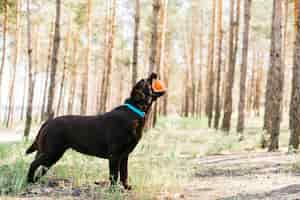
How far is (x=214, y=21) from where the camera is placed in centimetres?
2370

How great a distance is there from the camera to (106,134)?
17.6ft

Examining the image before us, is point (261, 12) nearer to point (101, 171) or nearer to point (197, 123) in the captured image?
point (197, 123)

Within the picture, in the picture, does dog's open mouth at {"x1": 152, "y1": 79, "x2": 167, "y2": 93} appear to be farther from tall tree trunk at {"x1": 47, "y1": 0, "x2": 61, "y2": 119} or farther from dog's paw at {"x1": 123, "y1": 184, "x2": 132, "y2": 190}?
tall tree trunk at {"x1": 47, "y1": 0, "x2": 61, "y2": 119}

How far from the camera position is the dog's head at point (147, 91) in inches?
207

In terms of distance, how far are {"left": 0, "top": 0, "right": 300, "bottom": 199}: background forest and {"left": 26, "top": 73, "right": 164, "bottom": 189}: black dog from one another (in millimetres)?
5567

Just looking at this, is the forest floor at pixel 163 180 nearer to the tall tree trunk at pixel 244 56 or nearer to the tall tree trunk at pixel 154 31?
the tall tree trunk at pixel 154 31

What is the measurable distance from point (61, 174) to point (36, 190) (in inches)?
41.3

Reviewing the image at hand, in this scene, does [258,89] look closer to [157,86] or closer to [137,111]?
[157,86]

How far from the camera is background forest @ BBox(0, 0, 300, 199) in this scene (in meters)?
12.2

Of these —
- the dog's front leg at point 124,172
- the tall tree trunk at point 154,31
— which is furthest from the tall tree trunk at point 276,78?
the dog's front leg at point 124,172

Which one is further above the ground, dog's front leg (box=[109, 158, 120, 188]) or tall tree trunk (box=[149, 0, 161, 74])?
tall tree trunk (box=[149, 0, 161, 74])

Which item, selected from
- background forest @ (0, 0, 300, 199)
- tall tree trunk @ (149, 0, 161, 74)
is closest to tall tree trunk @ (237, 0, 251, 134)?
background forest @ (0, 0, 300, 199)

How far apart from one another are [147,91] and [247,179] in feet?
8.65

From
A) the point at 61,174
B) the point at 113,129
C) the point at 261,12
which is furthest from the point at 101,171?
the point at 261,12
